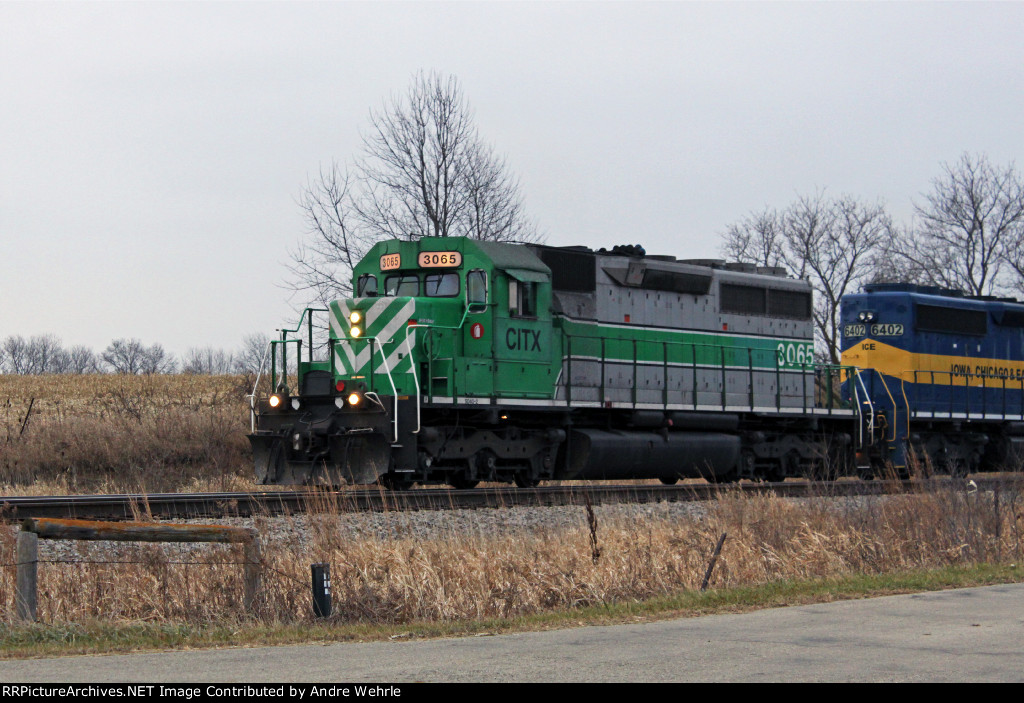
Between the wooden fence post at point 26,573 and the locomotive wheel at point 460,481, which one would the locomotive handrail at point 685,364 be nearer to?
the locomotive wheel at point 460,481

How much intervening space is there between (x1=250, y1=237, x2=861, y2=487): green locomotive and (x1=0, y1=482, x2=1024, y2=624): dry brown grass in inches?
149

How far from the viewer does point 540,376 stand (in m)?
18.5

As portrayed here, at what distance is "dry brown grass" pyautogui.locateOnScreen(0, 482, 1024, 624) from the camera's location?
388 inches

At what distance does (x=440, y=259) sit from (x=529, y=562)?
7.93 m

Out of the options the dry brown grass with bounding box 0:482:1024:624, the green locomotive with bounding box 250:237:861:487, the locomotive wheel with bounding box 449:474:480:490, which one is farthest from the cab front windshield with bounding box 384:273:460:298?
the dry brown grass with bounding box 0:482:1024:624

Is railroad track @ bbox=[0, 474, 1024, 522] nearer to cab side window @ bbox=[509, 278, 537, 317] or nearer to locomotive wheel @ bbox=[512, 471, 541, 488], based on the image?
locomotive wheel @ bbox=[512, 471, 541, 488]

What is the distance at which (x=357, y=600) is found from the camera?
385 inches

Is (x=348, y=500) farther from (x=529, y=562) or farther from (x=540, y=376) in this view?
(x=540, y=376)

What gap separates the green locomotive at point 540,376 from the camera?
662 inches

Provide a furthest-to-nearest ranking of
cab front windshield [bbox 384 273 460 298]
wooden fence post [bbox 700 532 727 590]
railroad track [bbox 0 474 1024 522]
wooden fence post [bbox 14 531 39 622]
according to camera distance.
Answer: cab front windshield [bbox 384 273 460 298] → railroad track [bbox 0 474 1024 522] → wooden fence post [bbox 700 532 727 590] → wooden fence post [bbox 14 531 39 622]
